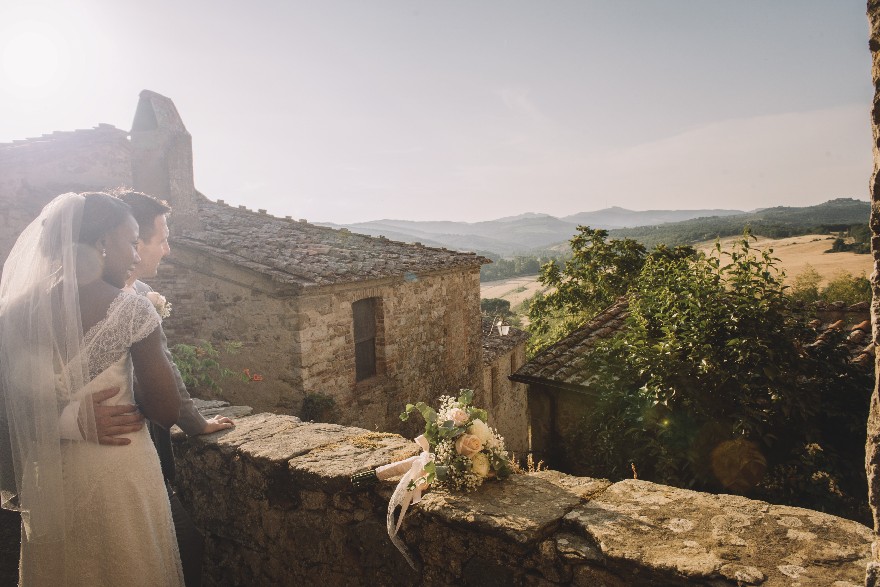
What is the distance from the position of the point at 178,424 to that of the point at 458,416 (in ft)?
6.14

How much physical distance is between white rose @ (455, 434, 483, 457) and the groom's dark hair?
6.17ft

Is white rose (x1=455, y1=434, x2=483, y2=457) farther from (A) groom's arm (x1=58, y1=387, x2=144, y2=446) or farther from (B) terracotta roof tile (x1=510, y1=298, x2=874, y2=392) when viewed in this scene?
(B) terracotta roof tile (x1=510, y1=298, x2=874, y2=392)

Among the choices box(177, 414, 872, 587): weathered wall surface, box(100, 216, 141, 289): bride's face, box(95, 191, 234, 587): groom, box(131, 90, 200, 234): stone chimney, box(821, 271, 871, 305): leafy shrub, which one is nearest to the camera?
box(177, 414, 872, 587): weathered wall surface

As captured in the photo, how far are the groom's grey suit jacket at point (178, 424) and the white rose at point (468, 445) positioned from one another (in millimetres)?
1393

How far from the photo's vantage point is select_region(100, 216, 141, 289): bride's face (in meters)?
2.18

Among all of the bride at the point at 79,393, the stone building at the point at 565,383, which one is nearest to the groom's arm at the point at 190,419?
the bride at the point at 79,393

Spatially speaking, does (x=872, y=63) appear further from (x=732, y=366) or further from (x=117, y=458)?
(x=732, y=366)

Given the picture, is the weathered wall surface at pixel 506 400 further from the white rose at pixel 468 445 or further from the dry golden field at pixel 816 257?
the dry golden field at pixel 816 257

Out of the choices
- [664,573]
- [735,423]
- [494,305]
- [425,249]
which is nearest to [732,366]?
[735,423]

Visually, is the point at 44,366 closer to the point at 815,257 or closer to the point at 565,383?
the point at 565,383

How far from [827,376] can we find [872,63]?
190 inches

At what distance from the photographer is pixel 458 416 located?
215 cm

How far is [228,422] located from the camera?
3.20 metres

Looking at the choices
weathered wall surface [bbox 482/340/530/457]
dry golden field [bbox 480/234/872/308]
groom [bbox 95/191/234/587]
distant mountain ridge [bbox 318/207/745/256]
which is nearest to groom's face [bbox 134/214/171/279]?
groom [bbox 95/191/234/587]
